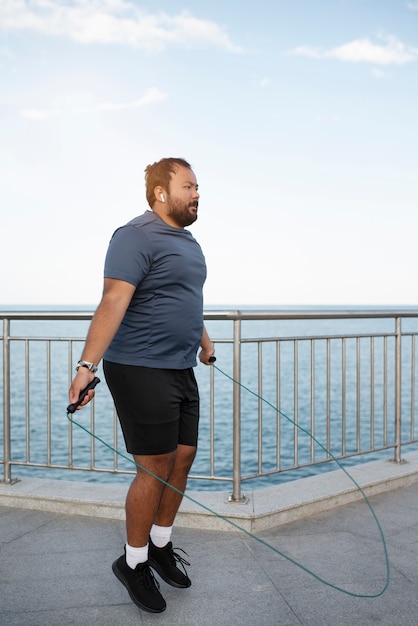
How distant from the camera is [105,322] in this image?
6.35 feet

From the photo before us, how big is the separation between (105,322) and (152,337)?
0.22 metres

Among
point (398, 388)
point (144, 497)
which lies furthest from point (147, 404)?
point (398, 388)

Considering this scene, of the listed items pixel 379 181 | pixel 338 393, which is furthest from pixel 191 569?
pixel 379 181

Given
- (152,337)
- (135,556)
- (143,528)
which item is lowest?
(135,556)

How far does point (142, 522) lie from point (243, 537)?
3.17ft

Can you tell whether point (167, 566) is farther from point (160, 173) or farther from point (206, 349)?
point (160, 173)

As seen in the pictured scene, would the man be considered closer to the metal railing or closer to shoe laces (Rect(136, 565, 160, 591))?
shoe laces (Rect(136, 565, 160, 591))

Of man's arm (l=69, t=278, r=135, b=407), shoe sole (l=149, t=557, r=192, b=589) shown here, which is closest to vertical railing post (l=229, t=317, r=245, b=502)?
shoe sole (l=149, t=557, r=192, b=589)

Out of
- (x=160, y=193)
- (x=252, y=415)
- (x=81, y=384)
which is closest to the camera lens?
(x=81, y=384)

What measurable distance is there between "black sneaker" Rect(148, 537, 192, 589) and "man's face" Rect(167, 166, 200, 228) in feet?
4.37

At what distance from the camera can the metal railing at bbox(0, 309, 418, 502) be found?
334cm

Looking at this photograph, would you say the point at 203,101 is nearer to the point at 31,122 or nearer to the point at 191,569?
the point at 31,122

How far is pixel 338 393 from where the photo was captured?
20656mm

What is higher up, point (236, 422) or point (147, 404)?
point (147, 404)
